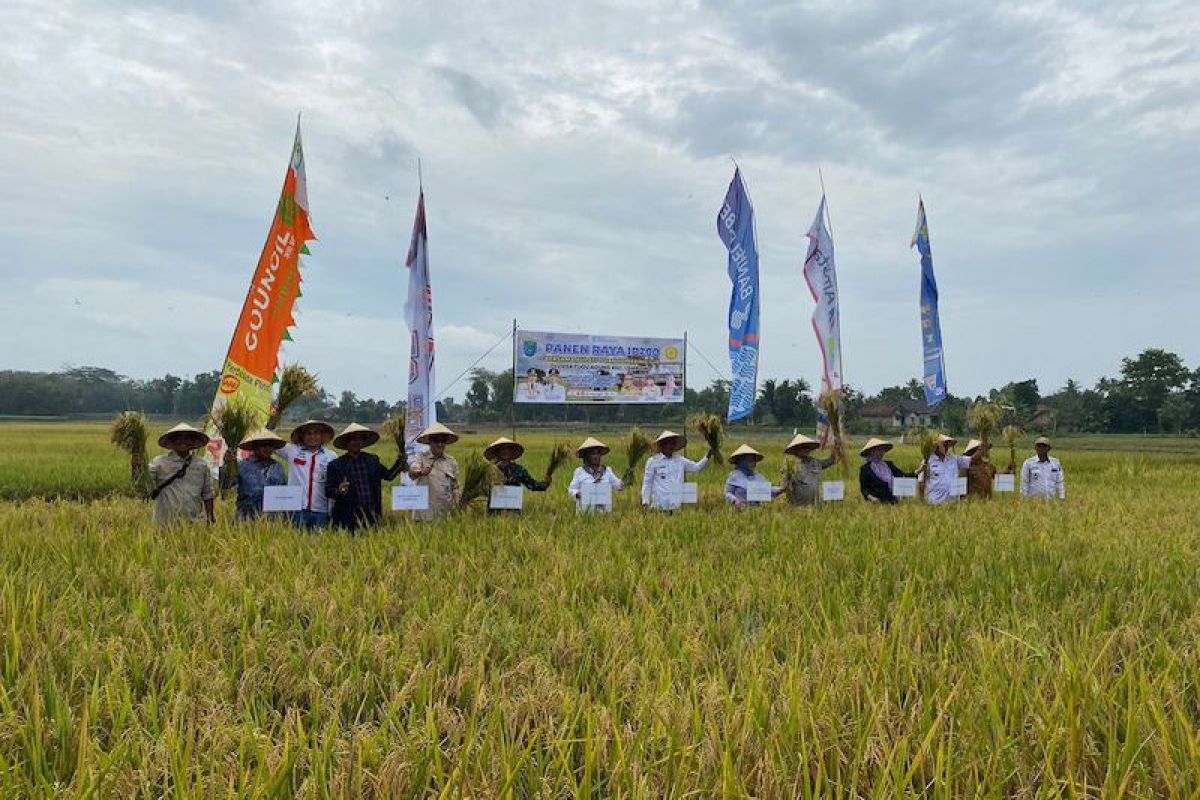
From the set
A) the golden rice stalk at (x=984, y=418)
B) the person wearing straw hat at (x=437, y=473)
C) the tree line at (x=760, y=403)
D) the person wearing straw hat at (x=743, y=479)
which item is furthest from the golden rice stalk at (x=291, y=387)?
the tree line at (x=760, y=403)

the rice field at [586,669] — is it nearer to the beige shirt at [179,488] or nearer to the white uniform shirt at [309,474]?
the beige shirt at [179,488]

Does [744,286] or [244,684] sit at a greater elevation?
[744,286]

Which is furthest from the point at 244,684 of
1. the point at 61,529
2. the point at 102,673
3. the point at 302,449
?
the point at 302,449

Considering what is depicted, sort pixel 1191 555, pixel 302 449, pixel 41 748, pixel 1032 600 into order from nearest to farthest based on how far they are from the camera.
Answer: pixel 41 748 < pixel 1032 600 < pixel 1191 555 < pixel 302 449

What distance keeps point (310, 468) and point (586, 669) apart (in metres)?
A: 4.55

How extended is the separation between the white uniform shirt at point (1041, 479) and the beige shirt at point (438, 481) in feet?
25.1

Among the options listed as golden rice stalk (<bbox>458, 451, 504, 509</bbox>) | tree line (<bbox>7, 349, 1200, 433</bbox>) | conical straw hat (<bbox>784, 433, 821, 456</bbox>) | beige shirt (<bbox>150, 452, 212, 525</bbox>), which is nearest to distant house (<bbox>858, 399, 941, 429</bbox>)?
tree line (<bbox>7, 349, 1200, 433</bbox>)

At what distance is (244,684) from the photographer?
2.41 m

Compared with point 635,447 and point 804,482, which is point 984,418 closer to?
point 804,482

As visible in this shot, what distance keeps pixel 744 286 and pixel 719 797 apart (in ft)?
37.2

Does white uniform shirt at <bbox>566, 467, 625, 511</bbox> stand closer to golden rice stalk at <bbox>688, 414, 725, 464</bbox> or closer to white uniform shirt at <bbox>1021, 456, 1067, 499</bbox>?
golden rice stalk at <bbox>688, 414, 725, 464</bbox>

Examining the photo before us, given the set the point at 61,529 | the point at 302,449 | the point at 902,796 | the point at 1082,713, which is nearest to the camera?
the point at 902,796

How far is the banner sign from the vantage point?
14.7 meters

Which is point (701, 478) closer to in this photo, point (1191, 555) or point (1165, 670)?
point (1191, 555)
